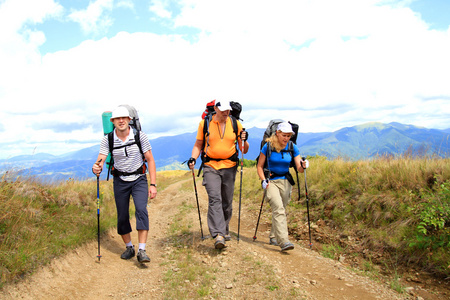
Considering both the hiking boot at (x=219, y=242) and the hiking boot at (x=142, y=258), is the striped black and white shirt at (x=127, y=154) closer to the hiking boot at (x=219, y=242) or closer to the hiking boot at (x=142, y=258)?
the hiking boot at (x=142, y=258)

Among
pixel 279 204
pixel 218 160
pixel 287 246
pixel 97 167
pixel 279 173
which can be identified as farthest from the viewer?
pixel 279 173

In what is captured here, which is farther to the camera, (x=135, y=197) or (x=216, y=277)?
(x=135, y=197)

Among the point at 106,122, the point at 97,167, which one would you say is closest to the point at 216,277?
the point at 97,167

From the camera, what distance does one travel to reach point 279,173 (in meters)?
6.89

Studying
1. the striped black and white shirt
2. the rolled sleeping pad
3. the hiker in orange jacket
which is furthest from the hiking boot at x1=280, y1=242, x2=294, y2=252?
the rolled sleeping pad

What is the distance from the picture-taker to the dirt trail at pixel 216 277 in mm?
4445

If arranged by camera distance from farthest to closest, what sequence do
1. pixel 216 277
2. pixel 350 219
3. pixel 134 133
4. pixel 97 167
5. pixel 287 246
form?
1. pixel 350 219
2. pixel 287 246
3. pixel 134 133
4. pixel 97 167
5. pixel 216 277

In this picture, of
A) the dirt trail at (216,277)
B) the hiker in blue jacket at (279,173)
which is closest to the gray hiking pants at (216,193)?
the dirt trail at (216,277)

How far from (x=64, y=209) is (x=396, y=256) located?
25.0 feet

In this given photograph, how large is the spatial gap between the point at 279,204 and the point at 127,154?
346 cm

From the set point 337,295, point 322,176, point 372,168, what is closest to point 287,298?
point 337,295

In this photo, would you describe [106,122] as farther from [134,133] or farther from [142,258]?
[142,258]

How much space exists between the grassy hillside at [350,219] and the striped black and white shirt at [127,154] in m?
1.85

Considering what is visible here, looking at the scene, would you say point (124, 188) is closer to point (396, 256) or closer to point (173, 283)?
point (173, 283)
